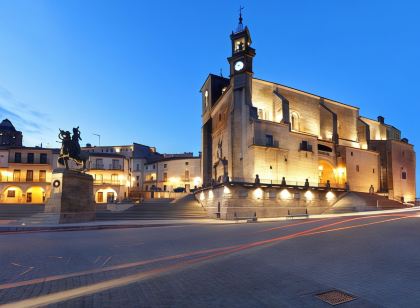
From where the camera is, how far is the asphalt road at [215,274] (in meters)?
5.26

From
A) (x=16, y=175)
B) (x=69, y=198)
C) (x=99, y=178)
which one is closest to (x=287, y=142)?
(x=69, y=198)

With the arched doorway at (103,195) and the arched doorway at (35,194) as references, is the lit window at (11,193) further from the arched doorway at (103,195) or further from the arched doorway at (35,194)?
the arched doorway at (103,195)

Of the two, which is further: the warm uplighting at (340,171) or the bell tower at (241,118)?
the warm uplighting at (340,171)

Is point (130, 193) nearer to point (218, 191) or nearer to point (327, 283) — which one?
point (218, 191)

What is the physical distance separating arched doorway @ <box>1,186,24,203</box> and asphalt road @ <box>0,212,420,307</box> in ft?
151

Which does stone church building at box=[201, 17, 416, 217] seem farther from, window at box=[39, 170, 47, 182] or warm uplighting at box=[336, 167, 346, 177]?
window at box=[39, 170, 47, 182]

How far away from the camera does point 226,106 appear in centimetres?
4459

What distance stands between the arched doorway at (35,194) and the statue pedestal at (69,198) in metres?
28.6

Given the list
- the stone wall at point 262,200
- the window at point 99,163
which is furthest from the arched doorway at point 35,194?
the stone wall at point 262,200

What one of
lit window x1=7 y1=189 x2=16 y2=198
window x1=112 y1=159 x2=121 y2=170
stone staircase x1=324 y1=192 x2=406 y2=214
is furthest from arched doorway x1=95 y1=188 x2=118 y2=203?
stone staircase x1=324 y1=192 x2=406 y2=214

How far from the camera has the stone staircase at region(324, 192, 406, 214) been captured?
36562mm

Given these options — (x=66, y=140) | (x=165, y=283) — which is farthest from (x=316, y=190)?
(x=165, y=283)

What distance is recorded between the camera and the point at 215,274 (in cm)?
697

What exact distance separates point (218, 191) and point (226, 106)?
1509 centimetres
